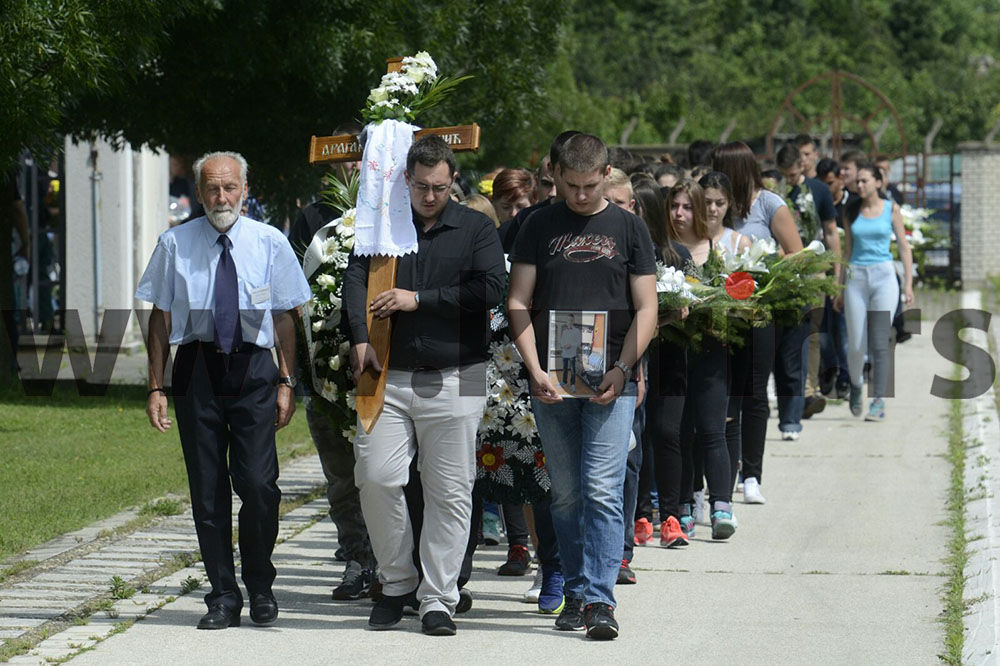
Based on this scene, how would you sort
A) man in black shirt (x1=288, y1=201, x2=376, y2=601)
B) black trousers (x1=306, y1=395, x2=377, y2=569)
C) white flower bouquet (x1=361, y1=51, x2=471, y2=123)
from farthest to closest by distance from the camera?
black trousers (x1=306, y1=395, x2=377, y2=569) → man in black shirt (x1=288, y1=201, x2=376, y2=601) → white flower bouquet (x1=361, y1=51, x2=471, y2=123)

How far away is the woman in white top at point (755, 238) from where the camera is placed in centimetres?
937

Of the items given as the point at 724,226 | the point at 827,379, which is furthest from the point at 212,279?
the point at 827,379

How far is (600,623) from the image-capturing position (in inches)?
257

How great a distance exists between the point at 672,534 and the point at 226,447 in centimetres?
279

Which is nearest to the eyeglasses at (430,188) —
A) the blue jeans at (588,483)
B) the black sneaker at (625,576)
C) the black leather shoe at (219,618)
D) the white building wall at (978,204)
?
the blue jeans at (588,483)

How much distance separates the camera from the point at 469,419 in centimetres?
671

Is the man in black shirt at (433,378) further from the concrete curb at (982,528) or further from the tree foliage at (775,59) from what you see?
the tree foliage at (775,59)

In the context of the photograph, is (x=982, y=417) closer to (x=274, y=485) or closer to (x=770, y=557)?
(x=770, y=557)

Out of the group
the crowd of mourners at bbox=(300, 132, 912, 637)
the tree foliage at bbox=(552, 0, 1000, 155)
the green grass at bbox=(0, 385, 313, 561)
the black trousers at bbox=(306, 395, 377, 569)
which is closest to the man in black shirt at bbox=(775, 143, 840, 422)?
the crowd of mourners at bbox=(300, 132, 912, 637)

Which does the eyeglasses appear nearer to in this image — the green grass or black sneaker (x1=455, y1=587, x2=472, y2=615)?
black sneaker (x1=455, y1=587, x2=472, y2=615)

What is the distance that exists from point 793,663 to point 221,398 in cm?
260

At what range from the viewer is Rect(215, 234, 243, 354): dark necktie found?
6.77m

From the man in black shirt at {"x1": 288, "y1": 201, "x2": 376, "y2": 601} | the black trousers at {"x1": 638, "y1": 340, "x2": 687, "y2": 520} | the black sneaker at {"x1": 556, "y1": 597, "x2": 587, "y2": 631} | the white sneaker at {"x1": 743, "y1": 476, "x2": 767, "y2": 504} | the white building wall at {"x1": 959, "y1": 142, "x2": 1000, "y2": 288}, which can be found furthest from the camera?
the white building wall at {"x1": 959, "y1": 142, "x2": 1000, "y2": 288}

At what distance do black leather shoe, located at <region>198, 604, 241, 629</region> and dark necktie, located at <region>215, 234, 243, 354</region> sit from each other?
1.09 m
